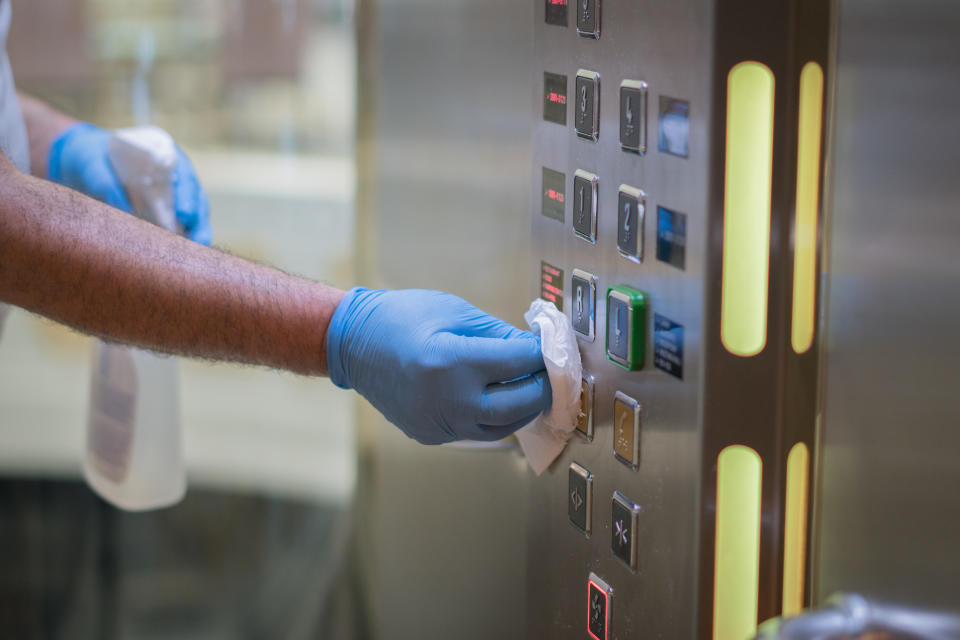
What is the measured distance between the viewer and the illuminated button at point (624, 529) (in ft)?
3.03

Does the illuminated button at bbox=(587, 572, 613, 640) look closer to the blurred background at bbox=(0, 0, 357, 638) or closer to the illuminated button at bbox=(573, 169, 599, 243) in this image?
the illuminated button at bbox=(573, 169, 599, 243)

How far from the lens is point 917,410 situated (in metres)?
0.79

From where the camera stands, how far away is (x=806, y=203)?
787 mm

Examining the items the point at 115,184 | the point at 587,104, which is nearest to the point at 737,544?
the point at 587,104

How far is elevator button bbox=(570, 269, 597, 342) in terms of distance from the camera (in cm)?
96

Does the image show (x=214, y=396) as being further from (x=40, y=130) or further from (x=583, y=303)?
(x=583, y=303)

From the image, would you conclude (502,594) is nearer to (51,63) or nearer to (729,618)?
(729,618)

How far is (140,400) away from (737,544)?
854 mm

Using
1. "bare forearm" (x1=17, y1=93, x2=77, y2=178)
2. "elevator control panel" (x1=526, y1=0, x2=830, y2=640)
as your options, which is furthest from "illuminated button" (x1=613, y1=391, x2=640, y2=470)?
"bare forearm" (x1=17, y1=93, x2=77, y2=178)

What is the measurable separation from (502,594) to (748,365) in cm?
79

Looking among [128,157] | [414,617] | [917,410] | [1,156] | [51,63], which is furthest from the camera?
[51,63]

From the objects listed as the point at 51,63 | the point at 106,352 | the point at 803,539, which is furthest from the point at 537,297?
the point at 51,63

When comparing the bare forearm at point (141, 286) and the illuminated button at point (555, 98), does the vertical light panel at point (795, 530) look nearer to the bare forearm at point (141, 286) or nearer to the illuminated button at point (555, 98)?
the illuminated button at point (555, 98)

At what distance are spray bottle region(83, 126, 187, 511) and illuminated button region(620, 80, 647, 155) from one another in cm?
68
